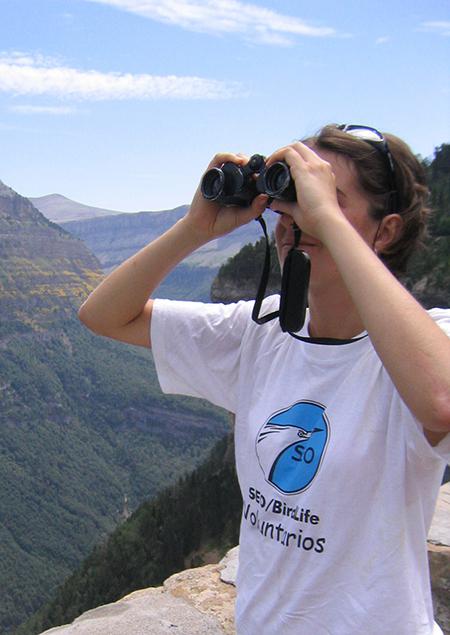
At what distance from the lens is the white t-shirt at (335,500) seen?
1620 millimetres

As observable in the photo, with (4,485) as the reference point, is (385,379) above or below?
above

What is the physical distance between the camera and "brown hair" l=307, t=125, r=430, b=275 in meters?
1.93

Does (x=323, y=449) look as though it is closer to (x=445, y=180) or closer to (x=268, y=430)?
(x=268, y=430)

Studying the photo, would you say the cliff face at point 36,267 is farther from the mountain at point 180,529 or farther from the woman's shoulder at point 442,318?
the woman's shoulder at point 442,318

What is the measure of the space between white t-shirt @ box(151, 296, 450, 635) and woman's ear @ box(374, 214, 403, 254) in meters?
0.30

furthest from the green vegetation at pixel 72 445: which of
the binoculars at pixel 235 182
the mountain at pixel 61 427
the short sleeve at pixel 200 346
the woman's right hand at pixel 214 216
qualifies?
the binoculars at pixel 235 182

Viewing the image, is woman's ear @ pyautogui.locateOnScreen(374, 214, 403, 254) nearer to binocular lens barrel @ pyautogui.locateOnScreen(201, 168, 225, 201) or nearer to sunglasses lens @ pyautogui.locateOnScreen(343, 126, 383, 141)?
sunglasses lens @ pyautogui.locateOnScreen(343, 126, 383, 141)

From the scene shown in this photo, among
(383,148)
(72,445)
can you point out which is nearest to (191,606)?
(383,148)

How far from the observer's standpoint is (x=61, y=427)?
5325 inches

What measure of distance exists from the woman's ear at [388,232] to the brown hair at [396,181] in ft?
0.05

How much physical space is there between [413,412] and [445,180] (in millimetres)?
31223

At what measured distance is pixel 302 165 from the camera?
1794 mm

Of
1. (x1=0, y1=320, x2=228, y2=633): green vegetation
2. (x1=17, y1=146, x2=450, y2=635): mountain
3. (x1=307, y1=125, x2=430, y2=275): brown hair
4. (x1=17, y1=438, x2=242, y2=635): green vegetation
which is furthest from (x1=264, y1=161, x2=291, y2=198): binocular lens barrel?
(x1=0, y1=320, x2=228, y2=633): green vegetation

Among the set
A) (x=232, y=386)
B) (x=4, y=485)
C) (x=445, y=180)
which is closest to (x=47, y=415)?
(x=4, y=485)
